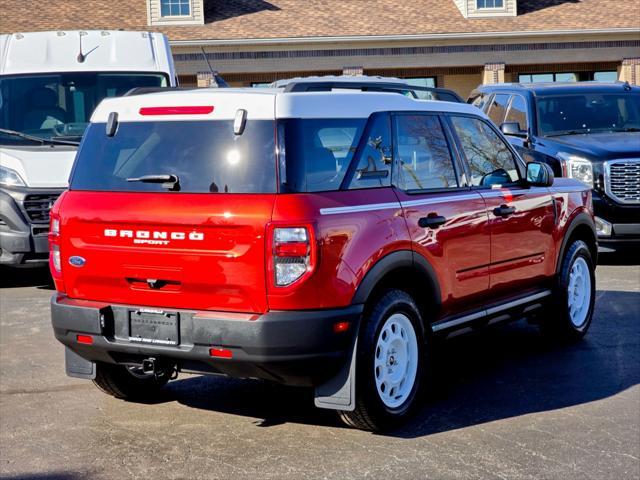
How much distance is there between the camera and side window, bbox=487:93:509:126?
559 inches

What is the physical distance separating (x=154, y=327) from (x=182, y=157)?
0.91 m

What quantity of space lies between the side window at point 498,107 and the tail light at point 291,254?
9.28 meters

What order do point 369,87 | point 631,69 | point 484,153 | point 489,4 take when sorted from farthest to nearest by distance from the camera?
1. point 631,69
2. point 489,4
3. point 369,87
4. point 484,153

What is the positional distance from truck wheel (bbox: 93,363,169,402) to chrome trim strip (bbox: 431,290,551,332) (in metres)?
1.70

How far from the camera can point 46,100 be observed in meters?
11.4

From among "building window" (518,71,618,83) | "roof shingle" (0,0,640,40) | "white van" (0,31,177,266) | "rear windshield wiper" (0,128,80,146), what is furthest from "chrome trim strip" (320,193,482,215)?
"building window" (518,71,618,83)

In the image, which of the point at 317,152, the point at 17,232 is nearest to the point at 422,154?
the point at 317,152

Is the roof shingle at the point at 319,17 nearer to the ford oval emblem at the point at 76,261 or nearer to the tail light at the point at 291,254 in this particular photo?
the ford oval emblem at the point at 76,261

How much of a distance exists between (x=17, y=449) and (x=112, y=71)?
6793mm

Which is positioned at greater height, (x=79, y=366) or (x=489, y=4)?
(x=489, y=4)

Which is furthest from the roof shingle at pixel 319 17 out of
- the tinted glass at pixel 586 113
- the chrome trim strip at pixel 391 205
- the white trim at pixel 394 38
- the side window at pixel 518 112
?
the chrome trim strip at pixel 391 205

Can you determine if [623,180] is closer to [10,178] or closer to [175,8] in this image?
[10,178]

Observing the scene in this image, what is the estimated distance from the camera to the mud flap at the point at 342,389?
17.9ft

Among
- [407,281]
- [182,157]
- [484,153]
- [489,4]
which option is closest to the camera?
[182,157]
